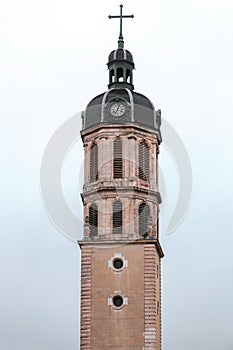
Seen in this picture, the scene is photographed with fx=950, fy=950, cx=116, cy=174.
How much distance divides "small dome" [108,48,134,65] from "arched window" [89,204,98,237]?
31.5 feet

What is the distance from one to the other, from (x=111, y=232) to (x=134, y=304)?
167 inches

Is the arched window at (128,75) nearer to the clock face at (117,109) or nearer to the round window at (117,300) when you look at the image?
the clock face at (117,109)

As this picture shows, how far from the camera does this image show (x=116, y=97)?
2163 inches

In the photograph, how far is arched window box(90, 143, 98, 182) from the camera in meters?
54.4

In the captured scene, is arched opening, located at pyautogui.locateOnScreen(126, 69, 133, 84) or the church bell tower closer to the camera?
the church bell tower

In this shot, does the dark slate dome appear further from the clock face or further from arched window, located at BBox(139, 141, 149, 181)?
arched window, located at BBox(139, 141, 149, 181)

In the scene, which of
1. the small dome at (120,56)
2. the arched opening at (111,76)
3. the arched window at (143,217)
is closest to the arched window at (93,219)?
the arched window at (143,217)

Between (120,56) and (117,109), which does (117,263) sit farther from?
(120,56)

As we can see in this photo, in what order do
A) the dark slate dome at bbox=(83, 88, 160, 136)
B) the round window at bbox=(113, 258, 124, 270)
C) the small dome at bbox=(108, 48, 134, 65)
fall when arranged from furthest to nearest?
1. the small dome at bbox=(108, 48, 134, 65)
2. the dark slate dome at bbox=(83, 88, 160, 136)
3. the round window at bbox=(113, 258, 124, 270)

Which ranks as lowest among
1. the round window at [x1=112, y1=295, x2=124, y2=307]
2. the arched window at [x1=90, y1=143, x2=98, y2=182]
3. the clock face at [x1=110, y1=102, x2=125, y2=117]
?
the round window at [x1=112, y1=295, x2=124, y2=307]

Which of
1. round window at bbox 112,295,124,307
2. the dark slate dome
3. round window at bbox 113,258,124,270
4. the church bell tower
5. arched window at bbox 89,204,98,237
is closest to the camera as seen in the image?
the church bell tower

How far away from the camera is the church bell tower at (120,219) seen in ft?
167

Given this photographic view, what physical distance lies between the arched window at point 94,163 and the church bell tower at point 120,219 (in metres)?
0.07

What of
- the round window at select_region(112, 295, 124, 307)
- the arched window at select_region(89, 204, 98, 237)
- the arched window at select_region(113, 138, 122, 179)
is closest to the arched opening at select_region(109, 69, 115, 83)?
the arched window at select_region(113, 138, 122, 179)
